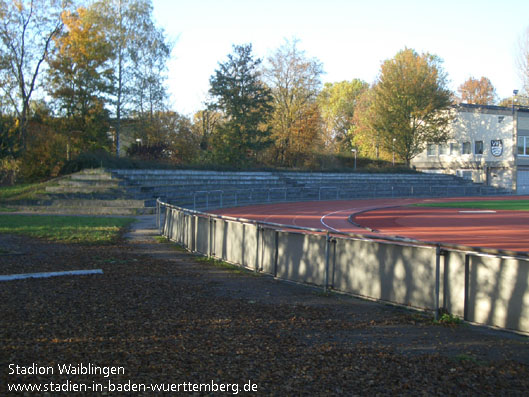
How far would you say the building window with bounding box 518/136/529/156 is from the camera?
5999 cm

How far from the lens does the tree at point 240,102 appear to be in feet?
171

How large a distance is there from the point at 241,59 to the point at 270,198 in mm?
18413

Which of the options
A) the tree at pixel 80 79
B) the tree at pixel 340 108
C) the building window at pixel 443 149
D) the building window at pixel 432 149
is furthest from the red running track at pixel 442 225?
the tree at pixel 340 108

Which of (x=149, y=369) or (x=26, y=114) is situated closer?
(x=149, y=369)

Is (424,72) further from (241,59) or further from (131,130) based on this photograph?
(131,130)

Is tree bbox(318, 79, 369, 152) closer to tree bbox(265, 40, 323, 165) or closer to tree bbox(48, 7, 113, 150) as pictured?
tree bbox(265, 40, 323, 165)

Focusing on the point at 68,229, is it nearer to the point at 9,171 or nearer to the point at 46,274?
the point at 46,274

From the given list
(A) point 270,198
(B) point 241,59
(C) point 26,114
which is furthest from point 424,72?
(C) point 26,114

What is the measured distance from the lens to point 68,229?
62.6ft

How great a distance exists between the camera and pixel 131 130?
5078cm

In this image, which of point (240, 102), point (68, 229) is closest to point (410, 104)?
point (240, 102)

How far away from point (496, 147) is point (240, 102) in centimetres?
3100

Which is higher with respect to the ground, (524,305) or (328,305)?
(524,305)

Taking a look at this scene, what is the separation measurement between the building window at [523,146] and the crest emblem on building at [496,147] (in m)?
1.92
